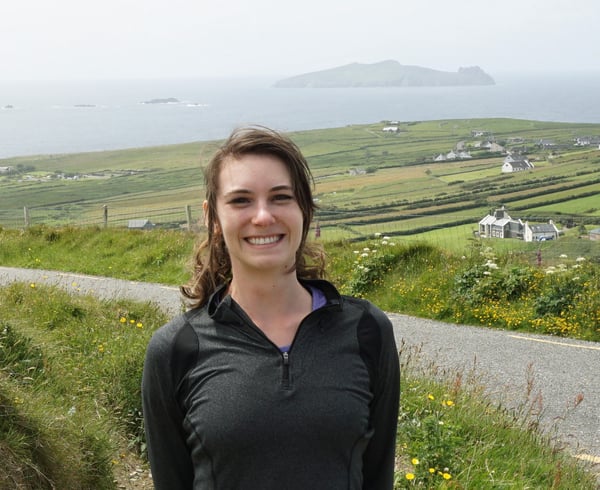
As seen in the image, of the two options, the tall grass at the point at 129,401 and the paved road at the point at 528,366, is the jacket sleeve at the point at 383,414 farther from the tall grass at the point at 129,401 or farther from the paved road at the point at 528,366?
the paved road at the point at 528,366

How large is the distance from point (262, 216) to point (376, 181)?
83.8 meters

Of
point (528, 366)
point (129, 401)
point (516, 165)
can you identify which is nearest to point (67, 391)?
point (129, 401)

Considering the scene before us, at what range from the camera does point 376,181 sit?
85062 millimetres

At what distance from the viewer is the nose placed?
2096 mm

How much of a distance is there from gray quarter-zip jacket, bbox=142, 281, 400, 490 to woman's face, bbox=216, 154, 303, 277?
0.57 feet

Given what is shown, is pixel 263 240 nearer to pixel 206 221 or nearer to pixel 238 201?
pixel 238 201

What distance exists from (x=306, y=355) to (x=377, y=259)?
35.0ft

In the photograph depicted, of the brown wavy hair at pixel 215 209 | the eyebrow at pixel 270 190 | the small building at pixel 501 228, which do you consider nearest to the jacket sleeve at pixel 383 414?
the brown wavy hair at pixel 215 209

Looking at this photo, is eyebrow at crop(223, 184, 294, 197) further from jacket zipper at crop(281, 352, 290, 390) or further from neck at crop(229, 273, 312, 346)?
jacket zipper at crop(281, 352, 290, 390)

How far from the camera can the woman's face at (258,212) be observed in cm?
213

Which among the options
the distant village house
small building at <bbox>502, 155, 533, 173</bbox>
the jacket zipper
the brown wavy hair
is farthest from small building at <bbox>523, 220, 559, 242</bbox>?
small building at <bbox>502, 155, 533, 173</bbox>

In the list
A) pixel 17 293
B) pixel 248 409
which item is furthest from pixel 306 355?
pixel 17 293

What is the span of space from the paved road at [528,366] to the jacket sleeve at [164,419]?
4.64m

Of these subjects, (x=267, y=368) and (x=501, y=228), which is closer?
(x=267, y=368)
